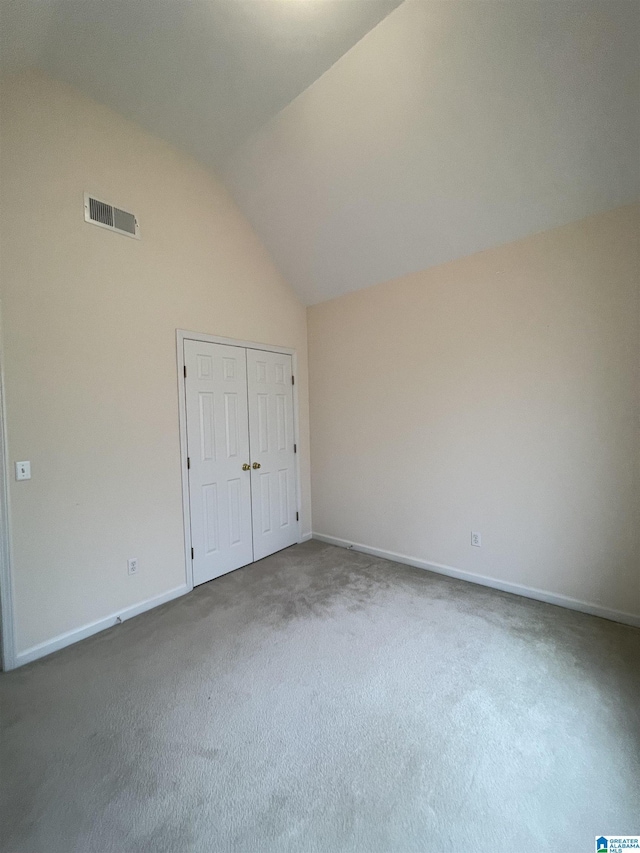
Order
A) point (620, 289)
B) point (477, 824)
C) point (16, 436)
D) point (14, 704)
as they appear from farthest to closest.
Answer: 1. point (620, 289)
2. point (16, 436)
3. point (14, 704)
4. point (477, 824)

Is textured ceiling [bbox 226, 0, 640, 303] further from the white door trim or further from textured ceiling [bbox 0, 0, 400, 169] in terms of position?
the white door trim

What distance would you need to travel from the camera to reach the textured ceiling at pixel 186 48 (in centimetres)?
180

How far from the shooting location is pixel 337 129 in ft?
8.01

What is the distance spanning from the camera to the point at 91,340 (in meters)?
2.35

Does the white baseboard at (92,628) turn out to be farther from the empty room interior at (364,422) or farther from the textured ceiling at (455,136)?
the textured ceiling at (455,136)

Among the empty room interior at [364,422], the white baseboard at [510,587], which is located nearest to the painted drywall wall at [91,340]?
the empty room interior at [364,422]

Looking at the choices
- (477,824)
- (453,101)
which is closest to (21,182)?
(453,101)

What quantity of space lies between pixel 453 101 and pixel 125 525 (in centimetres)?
353

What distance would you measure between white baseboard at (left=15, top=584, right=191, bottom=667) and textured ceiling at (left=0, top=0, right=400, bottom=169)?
341 cm

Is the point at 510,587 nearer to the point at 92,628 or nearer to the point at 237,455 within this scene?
the point at 237,455

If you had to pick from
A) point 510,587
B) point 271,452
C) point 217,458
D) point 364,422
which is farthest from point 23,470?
point 510,587

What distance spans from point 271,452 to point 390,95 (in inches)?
117

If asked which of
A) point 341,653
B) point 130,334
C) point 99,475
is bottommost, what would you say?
point 341,653

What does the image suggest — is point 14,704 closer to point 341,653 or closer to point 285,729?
point 285,729
